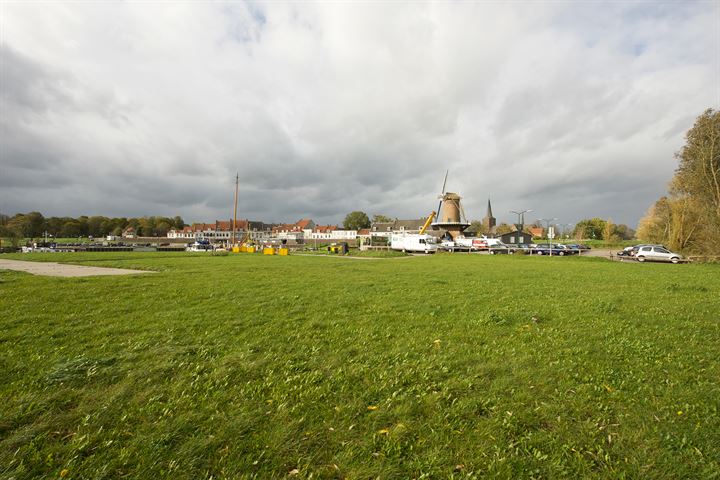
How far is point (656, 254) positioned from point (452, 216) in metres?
53.9

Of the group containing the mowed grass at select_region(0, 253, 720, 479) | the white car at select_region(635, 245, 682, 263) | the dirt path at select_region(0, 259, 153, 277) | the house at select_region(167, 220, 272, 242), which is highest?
the house at select_region(167, 220, 272, 242)

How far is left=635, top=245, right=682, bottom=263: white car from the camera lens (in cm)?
3422

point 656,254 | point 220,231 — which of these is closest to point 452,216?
point 656,254

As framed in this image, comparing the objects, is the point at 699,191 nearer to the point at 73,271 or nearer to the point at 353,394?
the point at 353,394

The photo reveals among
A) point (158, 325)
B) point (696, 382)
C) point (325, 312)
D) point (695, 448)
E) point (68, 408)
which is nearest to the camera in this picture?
point (695, 448)

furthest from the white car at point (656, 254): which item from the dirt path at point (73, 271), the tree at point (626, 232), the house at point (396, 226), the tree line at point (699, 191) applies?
the tree at point (626, 232)

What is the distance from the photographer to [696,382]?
5.00m

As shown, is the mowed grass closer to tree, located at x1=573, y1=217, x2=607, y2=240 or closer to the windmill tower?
the windmill tower

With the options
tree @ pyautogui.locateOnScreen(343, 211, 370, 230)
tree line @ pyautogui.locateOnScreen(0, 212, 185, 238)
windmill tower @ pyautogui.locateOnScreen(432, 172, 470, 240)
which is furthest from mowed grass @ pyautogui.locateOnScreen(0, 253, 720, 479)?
tree line @ pyautogui.locateOnScreen(0, 212, 185, 238)

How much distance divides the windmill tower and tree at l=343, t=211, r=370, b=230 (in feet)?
228

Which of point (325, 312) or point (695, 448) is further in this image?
point (325, 312)

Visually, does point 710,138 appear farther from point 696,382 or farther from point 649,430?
point 649,430

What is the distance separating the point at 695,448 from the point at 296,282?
13.2 m

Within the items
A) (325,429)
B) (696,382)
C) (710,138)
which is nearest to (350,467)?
(325,429)
